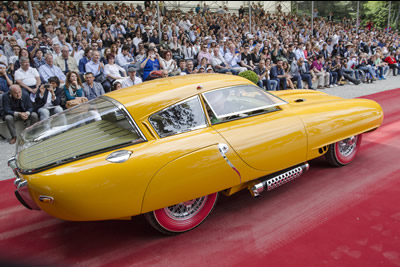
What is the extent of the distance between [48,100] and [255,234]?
19.0 feet

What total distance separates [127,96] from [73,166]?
1022 millimetres

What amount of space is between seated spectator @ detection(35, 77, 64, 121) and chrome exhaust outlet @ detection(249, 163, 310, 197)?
5.21 metres

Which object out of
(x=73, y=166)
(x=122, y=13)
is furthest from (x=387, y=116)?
(x=122, y=13)

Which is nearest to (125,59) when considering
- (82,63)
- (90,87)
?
(82,63)

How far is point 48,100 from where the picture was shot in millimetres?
6918

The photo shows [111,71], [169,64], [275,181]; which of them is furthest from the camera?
[169,64]

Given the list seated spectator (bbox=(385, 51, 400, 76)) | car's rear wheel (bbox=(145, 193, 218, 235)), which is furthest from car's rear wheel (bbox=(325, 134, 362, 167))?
seated spectator (bbox=(385, 51, 400, 76))

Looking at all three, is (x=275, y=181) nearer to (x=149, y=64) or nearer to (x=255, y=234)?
(x=255, y=234)

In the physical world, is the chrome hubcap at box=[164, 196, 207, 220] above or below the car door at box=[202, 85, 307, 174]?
below

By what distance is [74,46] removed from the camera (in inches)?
390

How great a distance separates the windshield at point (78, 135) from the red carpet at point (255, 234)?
986mm

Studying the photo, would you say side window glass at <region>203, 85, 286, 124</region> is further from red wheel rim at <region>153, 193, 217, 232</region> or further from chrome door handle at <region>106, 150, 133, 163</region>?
chrome door handle at <region>106, 150, 133, 163</region>

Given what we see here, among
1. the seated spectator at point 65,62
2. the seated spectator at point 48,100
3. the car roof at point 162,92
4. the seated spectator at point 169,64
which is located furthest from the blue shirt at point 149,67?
the car roof at point 162,92

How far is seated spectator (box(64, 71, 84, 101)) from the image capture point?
7.07 meters
